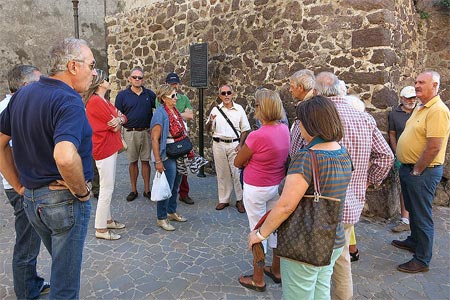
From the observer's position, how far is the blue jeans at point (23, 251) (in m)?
2.66

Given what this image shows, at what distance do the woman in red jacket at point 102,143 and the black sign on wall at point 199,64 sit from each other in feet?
8.91

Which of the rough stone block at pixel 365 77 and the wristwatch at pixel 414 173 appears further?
the rough stone block at pixel 365 77

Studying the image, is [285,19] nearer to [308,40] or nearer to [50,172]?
[308,40]

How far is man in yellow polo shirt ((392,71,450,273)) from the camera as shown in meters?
3.18

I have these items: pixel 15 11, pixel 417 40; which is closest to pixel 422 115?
pixel 417 40

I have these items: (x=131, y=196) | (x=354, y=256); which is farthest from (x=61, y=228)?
(x=131, y=196)

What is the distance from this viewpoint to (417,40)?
18.3ft

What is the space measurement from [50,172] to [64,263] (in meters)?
0.54

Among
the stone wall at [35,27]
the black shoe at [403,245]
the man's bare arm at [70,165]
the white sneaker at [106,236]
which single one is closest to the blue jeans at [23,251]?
→ the man's bare arm at [70,165]

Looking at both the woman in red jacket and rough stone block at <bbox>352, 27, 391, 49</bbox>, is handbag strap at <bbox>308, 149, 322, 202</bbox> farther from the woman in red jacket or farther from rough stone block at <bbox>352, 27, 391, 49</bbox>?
rough stone block at <bbox>352, 27, 391, 49</bbox>

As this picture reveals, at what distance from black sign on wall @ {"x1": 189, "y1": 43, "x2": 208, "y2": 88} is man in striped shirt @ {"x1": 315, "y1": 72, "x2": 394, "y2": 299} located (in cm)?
397

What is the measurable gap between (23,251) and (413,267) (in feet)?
11.0

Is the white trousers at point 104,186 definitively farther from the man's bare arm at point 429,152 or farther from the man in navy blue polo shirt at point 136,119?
the man's bare arm at point 429,152

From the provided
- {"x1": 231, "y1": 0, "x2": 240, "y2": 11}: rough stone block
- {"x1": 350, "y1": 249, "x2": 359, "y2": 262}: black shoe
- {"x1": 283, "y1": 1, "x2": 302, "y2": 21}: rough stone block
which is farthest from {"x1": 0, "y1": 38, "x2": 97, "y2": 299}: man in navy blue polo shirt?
{"x1": 231, "y1": 0, "x2": 240, "y2": 11}: rough stone block
